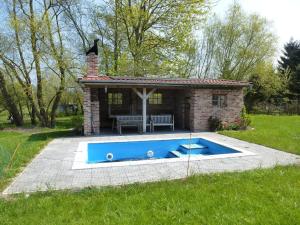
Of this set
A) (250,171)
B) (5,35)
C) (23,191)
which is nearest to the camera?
(23,191)

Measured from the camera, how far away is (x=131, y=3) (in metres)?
17.5

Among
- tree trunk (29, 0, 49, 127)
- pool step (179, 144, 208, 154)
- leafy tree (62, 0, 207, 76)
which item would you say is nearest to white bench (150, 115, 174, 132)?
pool step (179, 144, 208, 154)

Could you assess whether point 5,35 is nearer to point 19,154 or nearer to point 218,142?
point 19,154

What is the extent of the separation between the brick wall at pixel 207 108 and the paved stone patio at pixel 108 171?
4.93 meters

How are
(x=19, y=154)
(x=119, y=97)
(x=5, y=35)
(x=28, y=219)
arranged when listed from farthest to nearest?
(x=5, y=35), (x=119, y=97), (x=19, y=154), (x=28, y=219)

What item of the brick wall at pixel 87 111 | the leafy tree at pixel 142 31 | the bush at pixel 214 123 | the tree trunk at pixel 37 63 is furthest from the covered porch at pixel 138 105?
the tree trunk at pixel 37 63

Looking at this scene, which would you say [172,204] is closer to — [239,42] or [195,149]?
[195,149]

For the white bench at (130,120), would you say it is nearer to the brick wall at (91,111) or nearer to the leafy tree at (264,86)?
the brick wall at (91,111)

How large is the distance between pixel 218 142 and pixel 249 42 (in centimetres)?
1812

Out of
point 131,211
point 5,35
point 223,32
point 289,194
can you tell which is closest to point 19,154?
Result: point 131,211

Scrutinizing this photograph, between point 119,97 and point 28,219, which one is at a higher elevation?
point 119,97

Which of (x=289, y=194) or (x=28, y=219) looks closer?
(x=28, y=219)

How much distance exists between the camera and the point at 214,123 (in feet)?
38.5

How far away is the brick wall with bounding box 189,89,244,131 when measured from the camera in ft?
38.6
